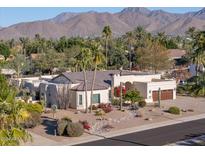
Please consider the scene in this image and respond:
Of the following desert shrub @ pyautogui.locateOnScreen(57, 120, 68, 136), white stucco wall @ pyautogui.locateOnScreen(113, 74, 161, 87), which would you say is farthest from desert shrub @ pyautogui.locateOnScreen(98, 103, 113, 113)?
desert shrub @ pyautogui.locateOnScreen(57, 120, 68, 136)

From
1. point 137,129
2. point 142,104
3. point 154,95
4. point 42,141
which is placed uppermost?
point 154,95

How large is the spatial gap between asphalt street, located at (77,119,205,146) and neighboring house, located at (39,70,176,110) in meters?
10.6

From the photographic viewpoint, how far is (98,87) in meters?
43.1

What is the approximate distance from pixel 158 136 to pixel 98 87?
45.0ft

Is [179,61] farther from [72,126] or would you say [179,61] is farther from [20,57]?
[72,126]

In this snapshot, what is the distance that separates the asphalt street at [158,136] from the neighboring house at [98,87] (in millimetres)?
10571

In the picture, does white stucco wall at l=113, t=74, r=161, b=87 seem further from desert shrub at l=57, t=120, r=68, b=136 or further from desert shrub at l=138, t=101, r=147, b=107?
desert shrub at l=57, t=120, r=68, b=136

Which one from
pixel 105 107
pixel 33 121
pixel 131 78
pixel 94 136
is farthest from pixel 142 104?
pixel 33 121

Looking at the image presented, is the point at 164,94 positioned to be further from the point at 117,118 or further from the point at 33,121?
the point at 33,121

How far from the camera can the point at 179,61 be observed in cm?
8900

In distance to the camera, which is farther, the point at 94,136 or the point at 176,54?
the point at 176,54

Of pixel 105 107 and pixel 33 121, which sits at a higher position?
pixel 105 107

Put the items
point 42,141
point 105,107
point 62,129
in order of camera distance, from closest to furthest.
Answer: point 42,141
point 62,129
point 105,107

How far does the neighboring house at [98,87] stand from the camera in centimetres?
4228
